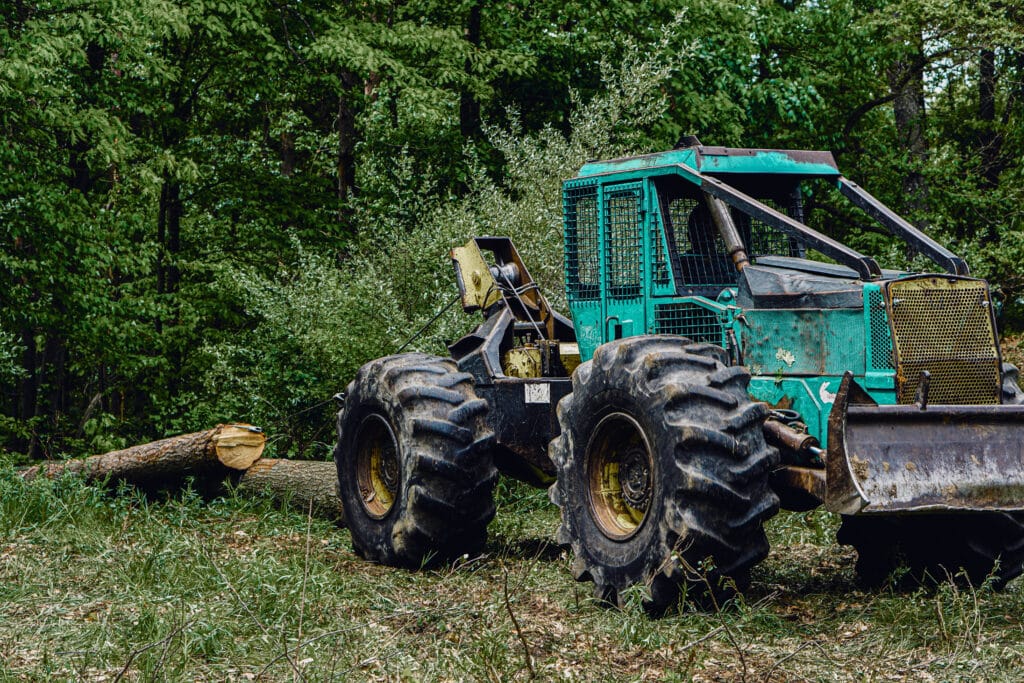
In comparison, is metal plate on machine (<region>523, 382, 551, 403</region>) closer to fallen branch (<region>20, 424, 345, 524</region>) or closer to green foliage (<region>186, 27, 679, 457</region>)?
fallen branch (<region>20, 424, 345, 524</region>)

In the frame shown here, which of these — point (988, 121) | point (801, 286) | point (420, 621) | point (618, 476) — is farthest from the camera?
point (988, 121)

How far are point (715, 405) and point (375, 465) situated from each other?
12.5 feet

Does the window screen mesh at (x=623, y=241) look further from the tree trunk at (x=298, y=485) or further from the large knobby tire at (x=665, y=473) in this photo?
the tree trunk at (x=298, y=485)

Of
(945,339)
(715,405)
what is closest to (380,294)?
(715,405)

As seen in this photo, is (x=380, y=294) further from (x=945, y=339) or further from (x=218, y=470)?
(x=945, y=339)

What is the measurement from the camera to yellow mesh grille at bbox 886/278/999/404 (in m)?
6.56

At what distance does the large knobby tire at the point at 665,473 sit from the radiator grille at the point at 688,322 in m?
0.64

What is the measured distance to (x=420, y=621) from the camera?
20.5ft

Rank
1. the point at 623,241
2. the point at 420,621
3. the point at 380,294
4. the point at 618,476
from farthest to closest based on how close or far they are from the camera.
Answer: the point at 380,294 → the point at 623,241 → the point at 618,476 → the point at 420,621

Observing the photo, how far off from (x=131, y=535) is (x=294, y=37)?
11.0 m

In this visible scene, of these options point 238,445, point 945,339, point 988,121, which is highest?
point 988,121

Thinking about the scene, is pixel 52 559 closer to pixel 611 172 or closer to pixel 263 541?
pixel 263 541

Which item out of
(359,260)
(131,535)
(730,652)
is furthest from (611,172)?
(359,260)

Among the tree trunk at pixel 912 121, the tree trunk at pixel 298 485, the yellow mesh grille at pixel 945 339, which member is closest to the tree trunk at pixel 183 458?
the tree trunk at pixel 298 485
